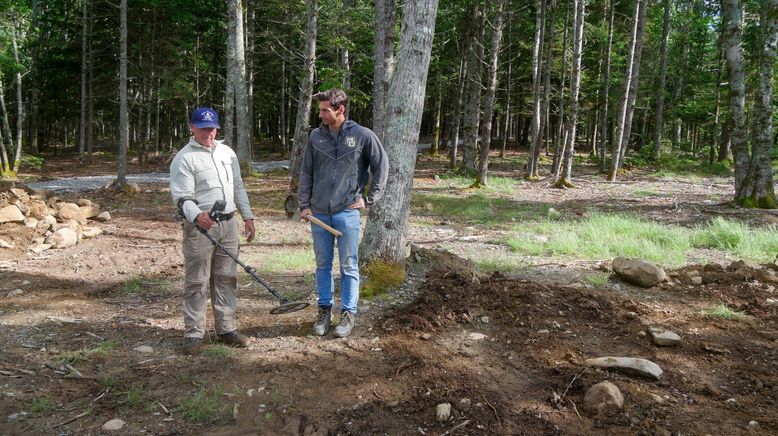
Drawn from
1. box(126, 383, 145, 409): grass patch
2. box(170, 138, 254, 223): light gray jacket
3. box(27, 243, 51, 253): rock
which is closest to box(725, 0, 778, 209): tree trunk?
box(170, 138, 254, 223): light gray jacket

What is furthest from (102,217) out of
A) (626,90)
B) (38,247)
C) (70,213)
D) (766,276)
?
(626,90)

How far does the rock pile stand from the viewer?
28.5 ft

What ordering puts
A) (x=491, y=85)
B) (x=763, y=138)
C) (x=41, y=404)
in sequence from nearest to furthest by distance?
(x=41, y=404) < (x=763, y=138) < (x=491, y=85)

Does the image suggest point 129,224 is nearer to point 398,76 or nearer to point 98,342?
point 98,342

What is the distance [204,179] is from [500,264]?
15.4 ft

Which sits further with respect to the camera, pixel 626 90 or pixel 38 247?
pixel 626 90

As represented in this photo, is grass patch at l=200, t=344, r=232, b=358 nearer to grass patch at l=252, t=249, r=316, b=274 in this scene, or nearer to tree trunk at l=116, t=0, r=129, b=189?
grass patch at l=252, t=249, r=316, b=274

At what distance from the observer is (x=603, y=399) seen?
3.66 meters

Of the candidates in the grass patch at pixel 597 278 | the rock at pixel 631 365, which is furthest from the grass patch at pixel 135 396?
the grass patch at pixel 597 278

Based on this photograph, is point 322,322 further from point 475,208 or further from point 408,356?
point 475,208

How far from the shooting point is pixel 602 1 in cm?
2402

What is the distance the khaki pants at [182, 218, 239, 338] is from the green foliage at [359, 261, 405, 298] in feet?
5.18

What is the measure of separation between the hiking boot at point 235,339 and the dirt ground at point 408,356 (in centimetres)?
9

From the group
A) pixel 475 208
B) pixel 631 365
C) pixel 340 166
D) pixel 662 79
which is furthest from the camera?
pixel 662 79
